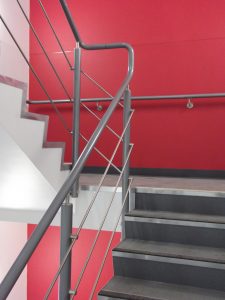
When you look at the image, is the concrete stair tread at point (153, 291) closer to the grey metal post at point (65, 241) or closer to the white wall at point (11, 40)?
the grey metal post at point (65, 241)

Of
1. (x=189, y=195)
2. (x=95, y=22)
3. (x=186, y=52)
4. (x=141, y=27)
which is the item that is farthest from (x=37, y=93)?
(x=189, y=195)

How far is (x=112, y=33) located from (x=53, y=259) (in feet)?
8.61

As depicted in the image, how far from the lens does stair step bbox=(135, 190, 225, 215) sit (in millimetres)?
2012

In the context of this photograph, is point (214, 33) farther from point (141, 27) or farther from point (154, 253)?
point (154, 253)

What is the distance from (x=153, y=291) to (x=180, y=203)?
0.62 meters

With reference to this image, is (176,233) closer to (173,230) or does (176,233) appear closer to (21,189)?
(173,230)

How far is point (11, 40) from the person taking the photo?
373 cm

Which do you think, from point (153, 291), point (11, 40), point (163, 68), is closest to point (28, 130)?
point (153, 291)

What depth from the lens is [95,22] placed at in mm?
3650

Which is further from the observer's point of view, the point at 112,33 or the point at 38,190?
the point at 112,33

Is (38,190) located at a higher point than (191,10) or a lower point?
lower

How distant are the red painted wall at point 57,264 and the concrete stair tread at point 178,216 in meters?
1.85

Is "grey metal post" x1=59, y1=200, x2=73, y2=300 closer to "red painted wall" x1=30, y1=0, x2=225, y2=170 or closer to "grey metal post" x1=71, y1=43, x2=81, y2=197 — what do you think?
"grey metal post" x1=71, y1=43, x2=81, y2=197

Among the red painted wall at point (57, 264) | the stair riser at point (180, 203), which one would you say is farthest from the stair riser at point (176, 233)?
the red painted wall at point (57, 264)
